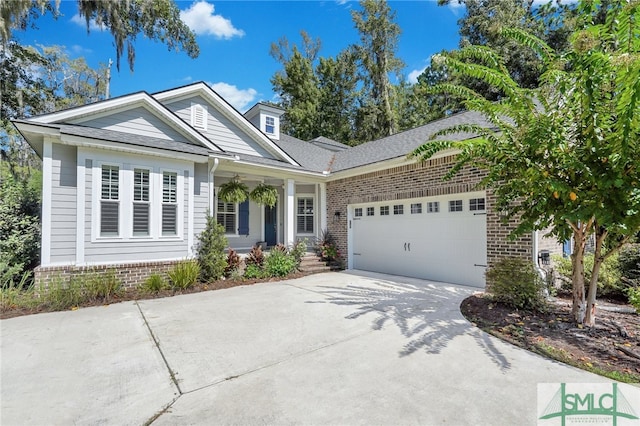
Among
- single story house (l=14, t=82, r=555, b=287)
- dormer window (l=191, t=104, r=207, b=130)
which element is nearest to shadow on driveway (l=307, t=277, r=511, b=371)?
single story house (l=14, t=82, r=555, b=287)

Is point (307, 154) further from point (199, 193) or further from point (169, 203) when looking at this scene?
point (169, 203)

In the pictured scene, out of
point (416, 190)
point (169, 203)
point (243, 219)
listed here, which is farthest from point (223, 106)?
point (416, 190)

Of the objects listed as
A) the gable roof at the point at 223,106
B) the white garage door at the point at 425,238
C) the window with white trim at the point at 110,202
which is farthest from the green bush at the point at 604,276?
the window with white trim at the point at 110,202

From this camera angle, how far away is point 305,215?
12.2 metres

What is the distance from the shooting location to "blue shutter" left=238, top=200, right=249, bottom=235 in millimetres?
11534

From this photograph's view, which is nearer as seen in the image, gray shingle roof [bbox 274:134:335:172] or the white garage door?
the white garage door

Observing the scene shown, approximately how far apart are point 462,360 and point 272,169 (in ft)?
26.0

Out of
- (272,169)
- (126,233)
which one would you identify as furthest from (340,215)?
(126,233)

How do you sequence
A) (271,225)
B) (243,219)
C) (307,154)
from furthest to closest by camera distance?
(307,154), (271,225), (243,219)

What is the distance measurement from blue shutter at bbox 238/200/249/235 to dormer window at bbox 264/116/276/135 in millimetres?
3523

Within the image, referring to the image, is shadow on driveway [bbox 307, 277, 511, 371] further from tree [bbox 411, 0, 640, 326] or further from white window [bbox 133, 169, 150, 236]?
white window [bbox 133, 169, 150, 236]

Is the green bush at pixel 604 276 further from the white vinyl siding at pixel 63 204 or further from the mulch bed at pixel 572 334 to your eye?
the white vinyl siding at pixel 63 204

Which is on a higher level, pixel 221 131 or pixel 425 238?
pixel 221 131

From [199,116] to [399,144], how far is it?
22.2 feet
